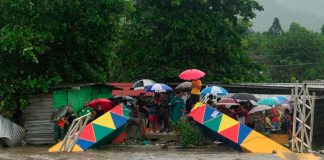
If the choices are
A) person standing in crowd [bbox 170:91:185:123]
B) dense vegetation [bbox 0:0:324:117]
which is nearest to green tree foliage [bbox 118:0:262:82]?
dense vegetation [bbox 0:0:324:117]

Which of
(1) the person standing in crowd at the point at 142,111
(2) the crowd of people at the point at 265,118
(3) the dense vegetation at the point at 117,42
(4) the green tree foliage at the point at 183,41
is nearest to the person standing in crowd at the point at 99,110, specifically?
(1) the person standing in crowd at the point at 142,111

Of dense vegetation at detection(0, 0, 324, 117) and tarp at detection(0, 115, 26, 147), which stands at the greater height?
dense vegetation at detection(0, 0, 324, 117)

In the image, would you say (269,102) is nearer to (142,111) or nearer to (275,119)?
(275,119)

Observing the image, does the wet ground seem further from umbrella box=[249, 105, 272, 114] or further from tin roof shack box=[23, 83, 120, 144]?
tin roof shack box=[23, 83, 120, 144]

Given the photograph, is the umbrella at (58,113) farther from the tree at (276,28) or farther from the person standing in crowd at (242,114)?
the tree at (276,28)

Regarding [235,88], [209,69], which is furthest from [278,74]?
[235,88]

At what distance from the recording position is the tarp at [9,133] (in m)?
19.0

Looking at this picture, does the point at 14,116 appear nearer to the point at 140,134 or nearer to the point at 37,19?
the point at 37,19

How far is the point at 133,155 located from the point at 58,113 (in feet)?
16.1

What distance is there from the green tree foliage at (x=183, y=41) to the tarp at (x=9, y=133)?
30.5ft

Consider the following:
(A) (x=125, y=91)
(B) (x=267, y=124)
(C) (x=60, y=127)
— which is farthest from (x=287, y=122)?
(A) (x=125, y=91)

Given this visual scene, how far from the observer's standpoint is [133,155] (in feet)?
53.3

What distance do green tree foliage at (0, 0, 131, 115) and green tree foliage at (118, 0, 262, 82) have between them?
537cm

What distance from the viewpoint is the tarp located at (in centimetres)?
1905
